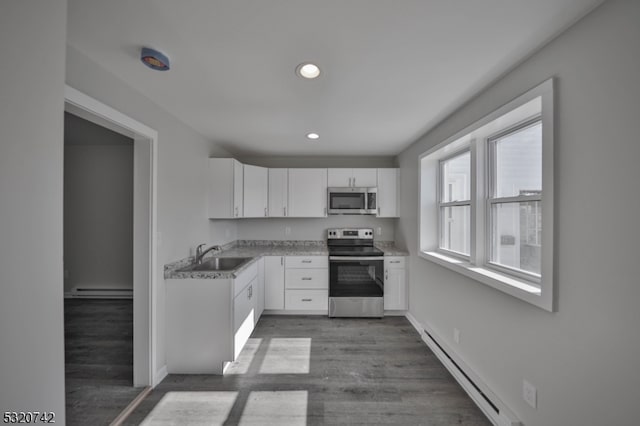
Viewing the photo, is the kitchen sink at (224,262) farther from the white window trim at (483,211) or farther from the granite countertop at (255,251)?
the white window trim at (483,211)

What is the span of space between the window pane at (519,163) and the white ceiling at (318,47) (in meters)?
0.45

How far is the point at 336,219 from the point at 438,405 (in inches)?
106

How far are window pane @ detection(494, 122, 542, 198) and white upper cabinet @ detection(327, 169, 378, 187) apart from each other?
6.27 feet

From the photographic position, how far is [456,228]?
2633mm

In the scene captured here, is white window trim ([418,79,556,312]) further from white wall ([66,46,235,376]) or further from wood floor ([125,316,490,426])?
white wall ([66,46,235,376])

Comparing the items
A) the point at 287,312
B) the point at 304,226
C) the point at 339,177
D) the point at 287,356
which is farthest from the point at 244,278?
the point at 339,177

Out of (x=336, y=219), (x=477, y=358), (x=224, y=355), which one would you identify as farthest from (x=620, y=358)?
(x=336, y=219)

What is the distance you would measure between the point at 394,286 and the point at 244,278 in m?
1.97

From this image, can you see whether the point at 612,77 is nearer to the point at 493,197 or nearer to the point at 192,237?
the point at 493,197

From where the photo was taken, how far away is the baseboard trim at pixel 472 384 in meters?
1.60

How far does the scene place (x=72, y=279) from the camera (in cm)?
395

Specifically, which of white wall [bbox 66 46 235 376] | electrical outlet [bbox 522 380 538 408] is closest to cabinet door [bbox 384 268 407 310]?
electrical outlet [bbox 522 380 538 408]

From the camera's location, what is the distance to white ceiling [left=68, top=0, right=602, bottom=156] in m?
1.10

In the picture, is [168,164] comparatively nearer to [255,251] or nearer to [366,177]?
[255,251]
